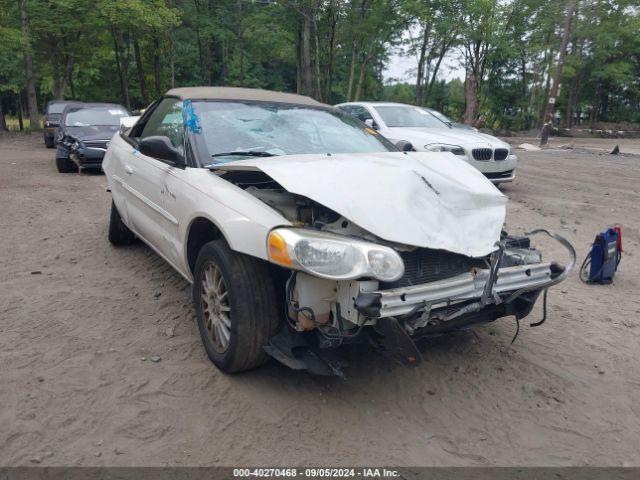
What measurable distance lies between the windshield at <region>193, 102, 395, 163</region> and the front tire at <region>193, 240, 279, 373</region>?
841 millimetres

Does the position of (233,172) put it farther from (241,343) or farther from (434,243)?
(434,243)

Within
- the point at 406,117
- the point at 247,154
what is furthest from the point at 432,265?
the point at 406,117

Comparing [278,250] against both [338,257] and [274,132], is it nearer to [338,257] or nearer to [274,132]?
[338,257]

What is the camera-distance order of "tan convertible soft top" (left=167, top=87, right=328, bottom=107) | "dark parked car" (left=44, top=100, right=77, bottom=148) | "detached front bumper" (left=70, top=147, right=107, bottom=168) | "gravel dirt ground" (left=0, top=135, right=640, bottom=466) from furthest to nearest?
1. "dark parked car" (left=44, top=100, right=77, bottom=148)
2. "detached front bumper" (left=70, top=147, right=107, bottom=168)
3. "tan convertible soft top" (left=167, top=87, right=328, bottom=107)
4. "gravel dirt ground" (left=0, top=135, right=640, bottom=466)

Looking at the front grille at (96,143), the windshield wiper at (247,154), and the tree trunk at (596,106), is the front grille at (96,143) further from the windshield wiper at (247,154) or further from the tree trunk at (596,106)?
the tree trunk at (596,106)

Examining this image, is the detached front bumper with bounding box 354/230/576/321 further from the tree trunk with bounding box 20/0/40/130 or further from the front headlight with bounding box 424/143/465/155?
the tree trunk with bounding box 20/0/40/130

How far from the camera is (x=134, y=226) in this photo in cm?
455

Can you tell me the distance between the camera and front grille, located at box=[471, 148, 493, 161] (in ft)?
29.0

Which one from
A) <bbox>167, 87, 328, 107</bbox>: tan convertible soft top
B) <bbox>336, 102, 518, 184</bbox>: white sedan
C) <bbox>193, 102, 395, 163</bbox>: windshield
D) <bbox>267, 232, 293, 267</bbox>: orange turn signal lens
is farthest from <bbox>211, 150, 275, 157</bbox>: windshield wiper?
<bbox>336, 102, 518, 184</bbox>: white sedan

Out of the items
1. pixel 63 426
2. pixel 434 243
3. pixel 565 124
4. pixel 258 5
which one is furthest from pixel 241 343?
pixel 565 124

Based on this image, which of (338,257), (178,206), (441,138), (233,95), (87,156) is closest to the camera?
(338,257)

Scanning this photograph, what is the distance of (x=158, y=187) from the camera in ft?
12.5

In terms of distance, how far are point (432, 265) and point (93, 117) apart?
1152 cm

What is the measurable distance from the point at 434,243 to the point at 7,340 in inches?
113
